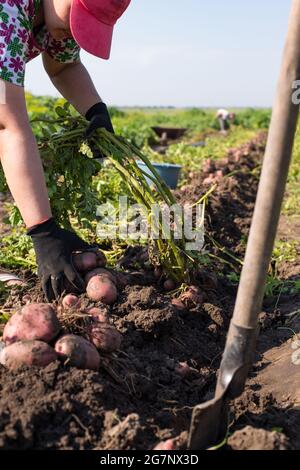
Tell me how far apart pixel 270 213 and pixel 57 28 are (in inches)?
66.6

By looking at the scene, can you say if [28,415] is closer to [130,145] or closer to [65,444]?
[65,444]

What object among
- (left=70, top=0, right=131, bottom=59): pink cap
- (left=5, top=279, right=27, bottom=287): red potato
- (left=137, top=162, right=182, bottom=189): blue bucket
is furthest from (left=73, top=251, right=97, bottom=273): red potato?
(left=137, top=162, right=182, bottom=189): blue bucket

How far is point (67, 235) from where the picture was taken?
103 inches

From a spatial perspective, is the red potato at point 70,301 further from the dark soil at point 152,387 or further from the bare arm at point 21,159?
the bare arm at point 21,159

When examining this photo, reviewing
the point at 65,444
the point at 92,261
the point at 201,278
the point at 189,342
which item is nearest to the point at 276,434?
the point at 65,444

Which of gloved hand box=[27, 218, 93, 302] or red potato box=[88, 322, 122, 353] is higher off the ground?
gloved hand box=[27, 218, 93, 302]

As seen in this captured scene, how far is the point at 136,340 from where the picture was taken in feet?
8.07

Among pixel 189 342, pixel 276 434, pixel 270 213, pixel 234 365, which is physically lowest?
pixel 189 342

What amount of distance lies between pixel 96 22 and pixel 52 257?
1120mm

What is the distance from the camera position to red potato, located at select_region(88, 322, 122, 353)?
82.8 inches

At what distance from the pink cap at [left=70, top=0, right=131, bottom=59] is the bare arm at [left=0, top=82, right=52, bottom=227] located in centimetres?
39

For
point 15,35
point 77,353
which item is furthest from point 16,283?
point 15,35

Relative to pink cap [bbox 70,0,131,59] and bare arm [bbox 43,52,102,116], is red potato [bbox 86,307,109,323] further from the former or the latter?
bare arm [bbox 43,52,102,116]
